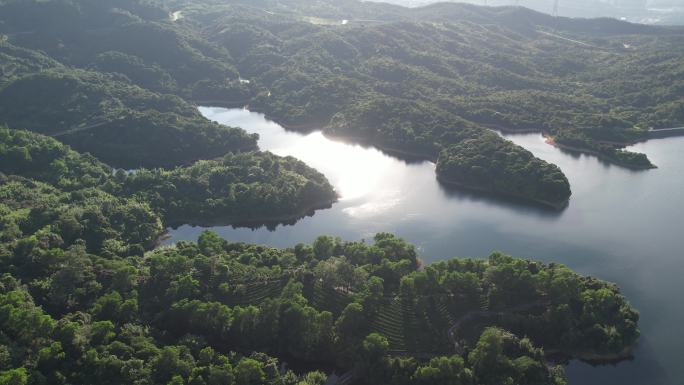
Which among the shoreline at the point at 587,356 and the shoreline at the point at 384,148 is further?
the shoreline at the point at 384,148

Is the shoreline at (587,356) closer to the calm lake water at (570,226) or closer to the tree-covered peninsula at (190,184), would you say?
the calm lake water at (570,226)

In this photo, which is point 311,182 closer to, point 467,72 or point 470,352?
point 470,352

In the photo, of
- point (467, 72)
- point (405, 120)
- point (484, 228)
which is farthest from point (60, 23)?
point (484, 228)

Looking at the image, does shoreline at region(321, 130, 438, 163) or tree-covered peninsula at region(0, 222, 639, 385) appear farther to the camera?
shoreline at region(321, 130, 438, 163)

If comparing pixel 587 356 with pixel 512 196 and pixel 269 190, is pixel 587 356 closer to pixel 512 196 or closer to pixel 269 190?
pixel 512 196

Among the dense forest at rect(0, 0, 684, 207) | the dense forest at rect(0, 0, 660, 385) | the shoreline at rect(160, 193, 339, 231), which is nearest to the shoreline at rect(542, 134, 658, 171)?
the dense forest at rect(0, 0, 684, 207)

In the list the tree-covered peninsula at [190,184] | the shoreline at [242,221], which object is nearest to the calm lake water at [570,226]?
the shoreline at [242,221]

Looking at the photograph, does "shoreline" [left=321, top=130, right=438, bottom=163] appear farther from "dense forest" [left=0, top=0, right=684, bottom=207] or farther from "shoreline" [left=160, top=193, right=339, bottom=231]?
"shoreline" [left=160, top=193, right=339, bottom=231]

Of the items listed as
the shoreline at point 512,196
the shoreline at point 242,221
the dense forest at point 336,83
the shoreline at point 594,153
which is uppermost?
the dense forest at point 336,83

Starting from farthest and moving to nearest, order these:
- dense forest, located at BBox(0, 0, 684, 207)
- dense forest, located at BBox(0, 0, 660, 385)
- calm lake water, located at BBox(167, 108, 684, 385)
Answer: dense forest, located at BBox(0, 0, 684, 207), calm lake water, located at BBox(167, 108, 684, 385), dense forest, located at BBox(0, 0, 660, 385)
